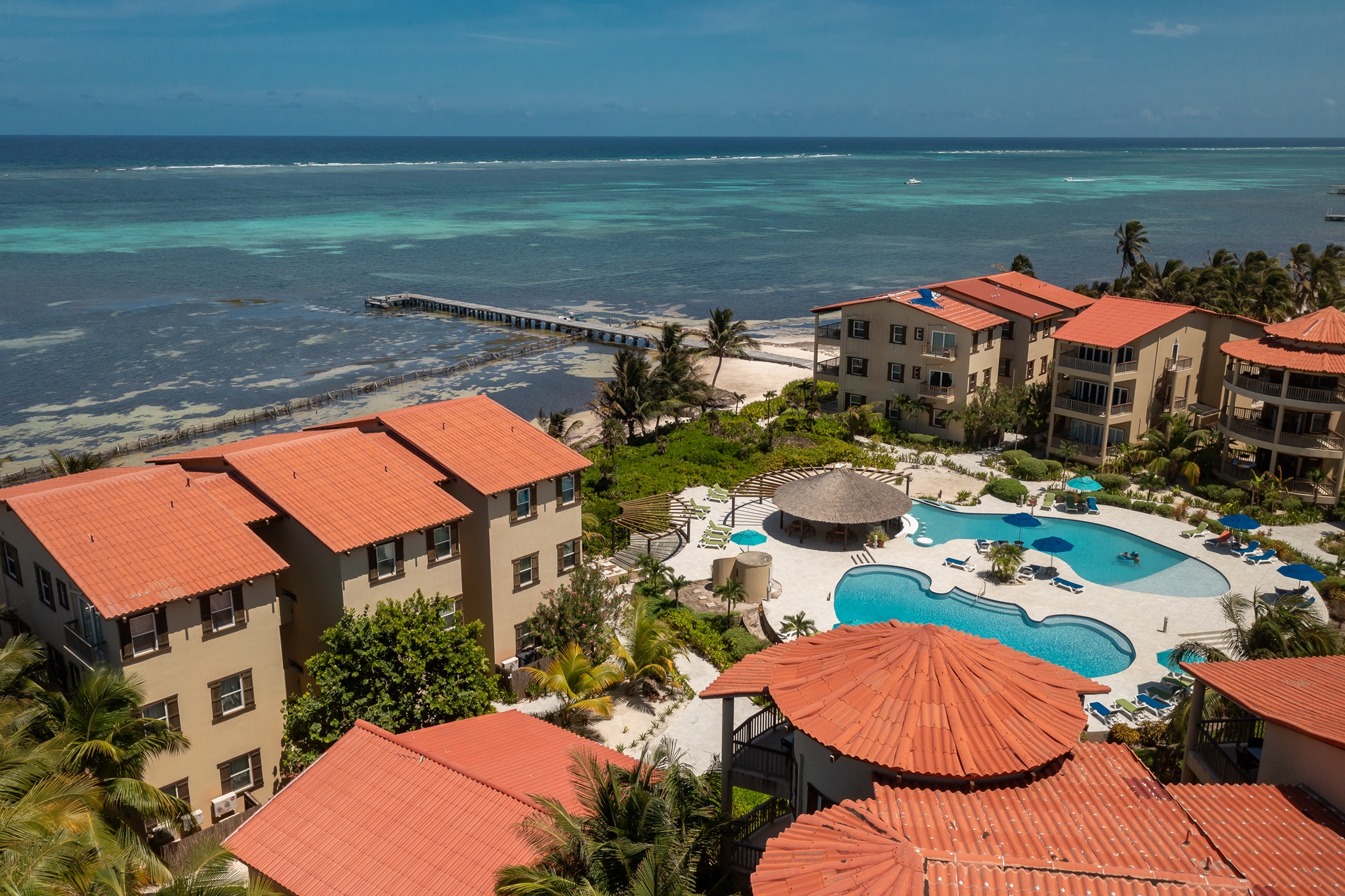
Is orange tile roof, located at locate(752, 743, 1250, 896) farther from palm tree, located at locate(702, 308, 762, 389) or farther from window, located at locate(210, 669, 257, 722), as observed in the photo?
palm tree, located at locate(702, 308, 762, 389)

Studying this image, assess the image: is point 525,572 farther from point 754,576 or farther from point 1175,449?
point 1175,449

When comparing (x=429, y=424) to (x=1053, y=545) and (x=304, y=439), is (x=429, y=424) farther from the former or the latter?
(x=1053, y=545)

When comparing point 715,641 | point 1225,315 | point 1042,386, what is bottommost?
point 715,641

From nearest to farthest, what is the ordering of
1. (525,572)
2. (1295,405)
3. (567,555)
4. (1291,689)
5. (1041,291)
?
(1291,689)
(525,572)
(567,555)
(1295,405)
(1041,291)

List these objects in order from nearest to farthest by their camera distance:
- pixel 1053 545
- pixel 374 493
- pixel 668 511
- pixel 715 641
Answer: pixel 374 493, pixel 715 641, pixel 1053 545, pixel 668 511

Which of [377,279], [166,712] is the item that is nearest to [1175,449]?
[166,712]

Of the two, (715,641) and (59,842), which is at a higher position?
(59,842)

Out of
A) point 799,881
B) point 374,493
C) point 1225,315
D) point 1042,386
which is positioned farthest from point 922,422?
point 799,881
